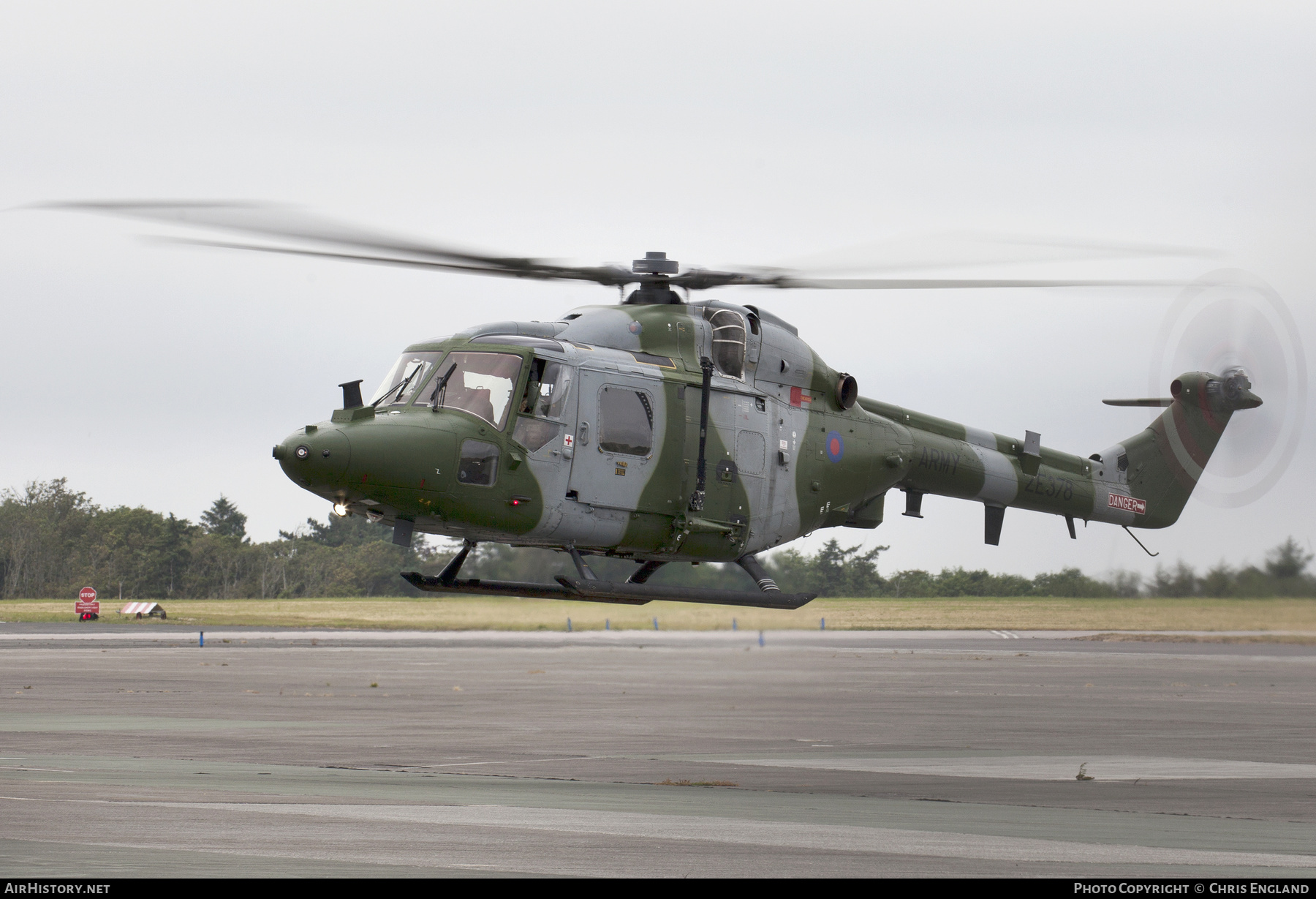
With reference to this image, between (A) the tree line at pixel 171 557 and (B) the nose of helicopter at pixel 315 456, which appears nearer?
(B) the nose of helicopter at pixel 315 456

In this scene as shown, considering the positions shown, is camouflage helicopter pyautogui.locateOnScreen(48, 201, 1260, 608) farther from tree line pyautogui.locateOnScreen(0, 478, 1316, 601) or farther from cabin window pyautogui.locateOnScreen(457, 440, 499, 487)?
tree line pyautogui.locateOnScreen(0, 478, 1316, 601)

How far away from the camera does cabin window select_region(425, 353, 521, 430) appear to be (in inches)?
611

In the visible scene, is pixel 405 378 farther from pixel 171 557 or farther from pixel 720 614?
pixel 171 557

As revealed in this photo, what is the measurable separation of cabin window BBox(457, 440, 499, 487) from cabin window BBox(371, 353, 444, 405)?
3.26ft

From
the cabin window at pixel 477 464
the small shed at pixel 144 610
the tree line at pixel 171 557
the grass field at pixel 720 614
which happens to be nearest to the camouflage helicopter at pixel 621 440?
the cabin window at pixel 477 464

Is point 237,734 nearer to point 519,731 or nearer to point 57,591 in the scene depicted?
point 519,731

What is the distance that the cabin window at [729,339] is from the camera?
1784 cm

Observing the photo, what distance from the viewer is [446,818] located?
416 inches

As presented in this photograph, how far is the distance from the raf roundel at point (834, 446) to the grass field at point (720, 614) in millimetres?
8034

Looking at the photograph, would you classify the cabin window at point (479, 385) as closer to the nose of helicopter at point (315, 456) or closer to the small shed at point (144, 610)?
the nose of helicopter at point (315, 456)

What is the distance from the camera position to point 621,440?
16562 mm

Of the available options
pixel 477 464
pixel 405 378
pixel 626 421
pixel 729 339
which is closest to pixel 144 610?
pixel 405 378
